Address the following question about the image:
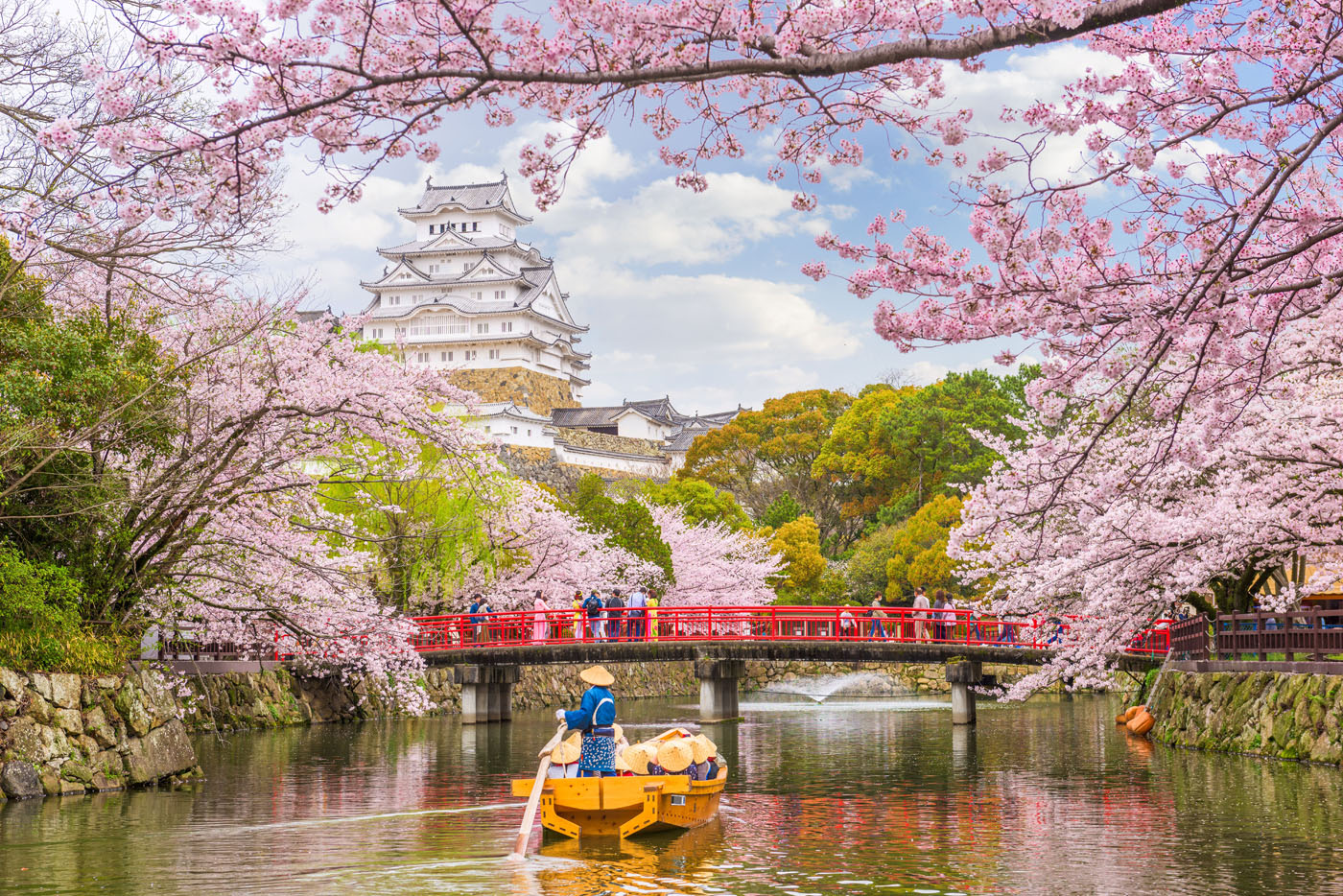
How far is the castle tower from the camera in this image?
246ft

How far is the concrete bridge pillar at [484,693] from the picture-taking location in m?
32.0

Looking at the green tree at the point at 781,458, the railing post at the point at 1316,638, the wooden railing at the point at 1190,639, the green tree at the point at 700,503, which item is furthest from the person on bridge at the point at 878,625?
the green tree at the point at 781,458

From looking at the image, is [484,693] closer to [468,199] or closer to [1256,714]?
[1256,714]

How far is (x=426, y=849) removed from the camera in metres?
11.9

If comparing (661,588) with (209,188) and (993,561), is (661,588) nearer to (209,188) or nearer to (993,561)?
(993,561)

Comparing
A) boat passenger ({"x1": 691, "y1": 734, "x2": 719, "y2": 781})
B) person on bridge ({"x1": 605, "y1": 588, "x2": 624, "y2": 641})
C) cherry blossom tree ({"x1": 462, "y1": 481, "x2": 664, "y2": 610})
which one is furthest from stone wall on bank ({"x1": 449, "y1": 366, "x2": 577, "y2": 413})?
boat passenger ({"x1": 691, "y1": 734, "x2": 719, "y2": 781})

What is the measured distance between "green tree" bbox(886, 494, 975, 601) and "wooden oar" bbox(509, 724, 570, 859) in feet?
106

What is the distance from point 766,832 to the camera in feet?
43.5

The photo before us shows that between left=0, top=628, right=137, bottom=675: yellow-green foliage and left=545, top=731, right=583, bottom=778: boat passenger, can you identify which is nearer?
left=545, top=731, right=583, bottom=778: boat passenger

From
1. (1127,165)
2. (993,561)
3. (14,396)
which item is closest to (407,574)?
(993,561)

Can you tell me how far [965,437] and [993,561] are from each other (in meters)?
28.4

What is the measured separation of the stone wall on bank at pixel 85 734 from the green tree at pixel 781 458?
43315 millimetres

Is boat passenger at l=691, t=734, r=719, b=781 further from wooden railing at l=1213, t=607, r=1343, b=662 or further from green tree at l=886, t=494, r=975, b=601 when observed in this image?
green tree at l=886, t=494, r=975, b=601

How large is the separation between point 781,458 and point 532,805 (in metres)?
47.5
